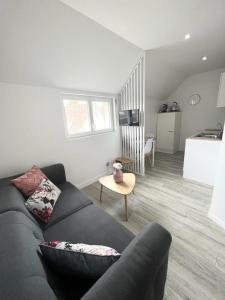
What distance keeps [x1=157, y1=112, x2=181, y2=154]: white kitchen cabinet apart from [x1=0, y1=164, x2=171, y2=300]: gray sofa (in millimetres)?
3975

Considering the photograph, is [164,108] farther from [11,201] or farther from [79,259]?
[79,259]

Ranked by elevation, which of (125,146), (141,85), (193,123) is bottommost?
(125,146)

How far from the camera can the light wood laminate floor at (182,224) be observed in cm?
121

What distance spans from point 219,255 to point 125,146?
101 inches

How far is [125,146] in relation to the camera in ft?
11.7

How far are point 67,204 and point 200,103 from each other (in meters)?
4.76

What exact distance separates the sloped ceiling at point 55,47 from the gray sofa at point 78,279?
1.61m

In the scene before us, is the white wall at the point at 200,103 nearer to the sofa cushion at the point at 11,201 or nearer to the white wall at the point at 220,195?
the white wall at the point at 220,195

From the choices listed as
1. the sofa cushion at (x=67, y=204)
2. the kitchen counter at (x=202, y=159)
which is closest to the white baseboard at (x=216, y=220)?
the kitchen counter at (x=202, y=159)

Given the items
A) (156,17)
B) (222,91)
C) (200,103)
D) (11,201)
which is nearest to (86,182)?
(11,201)

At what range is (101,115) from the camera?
129 inches

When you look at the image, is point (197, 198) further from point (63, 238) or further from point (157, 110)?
point (157, 110)

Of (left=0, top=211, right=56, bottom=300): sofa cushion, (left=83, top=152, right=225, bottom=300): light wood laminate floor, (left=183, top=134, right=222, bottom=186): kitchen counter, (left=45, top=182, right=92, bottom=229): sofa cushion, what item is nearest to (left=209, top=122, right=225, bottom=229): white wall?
(left=83, top=152, right=225, bottom=300): light wood laminate floor

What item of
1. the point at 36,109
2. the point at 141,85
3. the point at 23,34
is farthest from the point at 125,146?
the point at 23,34
